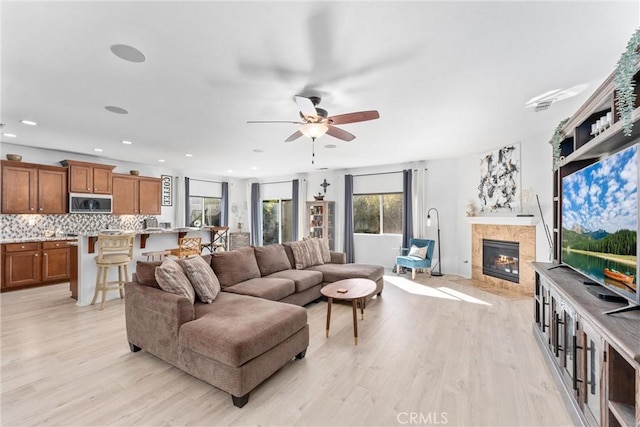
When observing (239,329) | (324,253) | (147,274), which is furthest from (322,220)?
(239,329)

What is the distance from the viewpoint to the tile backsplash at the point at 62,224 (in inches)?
199

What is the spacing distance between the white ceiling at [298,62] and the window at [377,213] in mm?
2950

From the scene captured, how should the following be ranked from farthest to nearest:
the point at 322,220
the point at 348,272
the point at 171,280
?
the point at 322,220
the point at 348,272
the point at 171,280

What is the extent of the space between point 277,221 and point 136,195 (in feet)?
12.9

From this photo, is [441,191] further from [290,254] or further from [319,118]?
[319,118]

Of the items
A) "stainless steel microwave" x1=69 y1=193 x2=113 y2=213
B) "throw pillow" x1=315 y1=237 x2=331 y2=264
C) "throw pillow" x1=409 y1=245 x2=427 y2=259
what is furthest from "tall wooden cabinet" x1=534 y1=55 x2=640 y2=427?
"stainless steel microwave" x1=69 y1=193 x2=113 y2=213

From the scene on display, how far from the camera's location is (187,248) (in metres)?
4.97

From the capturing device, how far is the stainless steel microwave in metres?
5.49

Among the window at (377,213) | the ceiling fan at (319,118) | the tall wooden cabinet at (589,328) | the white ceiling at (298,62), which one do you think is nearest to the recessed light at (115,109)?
the white ceiling at (298,62)

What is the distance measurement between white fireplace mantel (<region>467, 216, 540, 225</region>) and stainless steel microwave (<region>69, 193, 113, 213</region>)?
745 cm

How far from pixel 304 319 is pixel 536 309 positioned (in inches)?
100

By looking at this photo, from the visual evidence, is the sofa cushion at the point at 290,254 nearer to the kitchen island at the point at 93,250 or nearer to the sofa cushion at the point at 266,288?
the sofa cushion at the point at 266,288

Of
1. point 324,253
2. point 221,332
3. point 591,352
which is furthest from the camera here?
point 324,253

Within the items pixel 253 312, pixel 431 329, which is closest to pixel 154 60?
pixel 253 312
